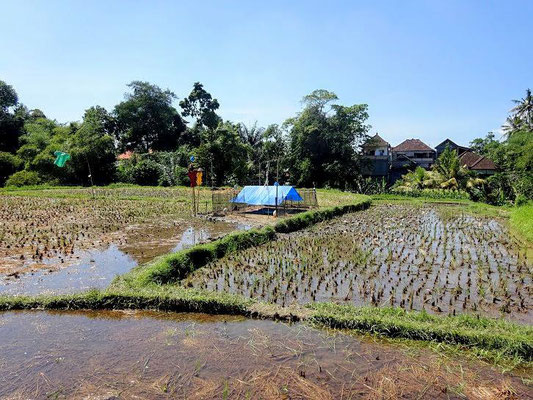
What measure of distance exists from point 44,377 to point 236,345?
231cm

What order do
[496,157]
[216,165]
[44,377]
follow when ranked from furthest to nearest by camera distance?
[496,157] → [216,165] → [44,377]

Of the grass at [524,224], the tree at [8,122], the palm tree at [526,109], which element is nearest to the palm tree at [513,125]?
the palm tree at [526,109]

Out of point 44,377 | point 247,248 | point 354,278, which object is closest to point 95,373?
point 44,377

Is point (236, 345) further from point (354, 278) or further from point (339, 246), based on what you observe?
point (339, 246)

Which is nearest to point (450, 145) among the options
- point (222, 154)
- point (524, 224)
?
point (222, 154)

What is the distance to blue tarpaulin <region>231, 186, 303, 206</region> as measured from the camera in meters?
18.1

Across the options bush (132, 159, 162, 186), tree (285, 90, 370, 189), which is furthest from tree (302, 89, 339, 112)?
bush (132, 159, 162, 186)

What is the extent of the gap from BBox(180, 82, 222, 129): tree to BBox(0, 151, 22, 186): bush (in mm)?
17309

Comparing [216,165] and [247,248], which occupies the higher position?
[216,165]

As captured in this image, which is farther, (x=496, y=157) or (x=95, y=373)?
(x=496, y=157)

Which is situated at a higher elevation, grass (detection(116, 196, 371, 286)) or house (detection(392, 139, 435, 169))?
house (detection(392, 139, 435, 169))

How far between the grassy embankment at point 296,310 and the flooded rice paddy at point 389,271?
2.12 ft

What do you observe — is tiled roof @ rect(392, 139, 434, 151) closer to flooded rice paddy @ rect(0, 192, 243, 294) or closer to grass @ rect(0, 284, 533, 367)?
flooded rice paddy @ rect(0, 192, 243, 294)

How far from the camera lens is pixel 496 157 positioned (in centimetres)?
3406
